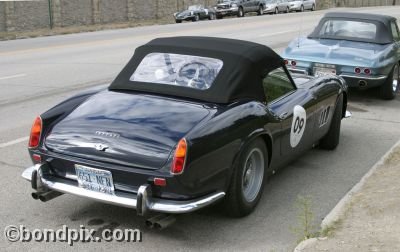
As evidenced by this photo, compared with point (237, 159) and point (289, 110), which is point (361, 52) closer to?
point (289, 110)

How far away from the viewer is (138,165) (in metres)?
4.15

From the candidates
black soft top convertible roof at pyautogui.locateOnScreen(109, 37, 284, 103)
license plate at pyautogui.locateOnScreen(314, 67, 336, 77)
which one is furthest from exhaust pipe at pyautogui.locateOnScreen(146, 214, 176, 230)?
license plate at pyautogui.locateOnScreen(314, 67, 336, 77)

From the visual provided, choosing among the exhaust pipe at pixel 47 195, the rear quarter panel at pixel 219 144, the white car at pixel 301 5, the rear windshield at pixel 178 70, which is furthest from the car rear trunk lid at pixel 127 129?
the white car at pixel 301 5

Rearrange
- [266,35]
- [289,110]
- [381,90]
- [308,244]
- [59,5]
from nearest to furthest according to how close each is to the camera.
A: [308,244] < [289,110] < [381,90] < [266,35] < [59,5]

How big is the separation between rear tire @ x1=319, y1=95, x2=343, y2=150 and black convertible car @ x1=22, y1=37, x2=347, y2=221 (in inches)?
42.8

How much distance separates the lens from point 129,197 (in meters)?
4.14

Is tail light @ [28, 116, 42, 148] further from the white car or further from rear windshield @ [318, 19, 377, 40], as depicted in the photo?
the white car

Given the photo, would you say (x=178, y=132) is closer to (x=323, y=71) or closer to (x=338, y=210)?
(x=338, y=210)

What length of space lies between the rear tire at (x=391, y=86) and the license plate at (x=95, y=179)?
23.1ft

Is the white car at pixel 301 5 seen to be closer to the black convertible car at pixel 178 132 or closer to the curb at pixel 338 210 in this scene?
the curb at pixel 338 210

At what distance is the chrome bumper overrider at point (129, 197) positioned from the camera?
4039mm

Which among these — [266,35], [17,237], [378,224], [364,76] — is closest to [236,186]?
[378,224]

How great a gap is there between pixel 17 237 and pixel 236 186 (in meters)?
1.75

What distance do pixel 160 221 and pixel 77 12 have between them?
34277mm
